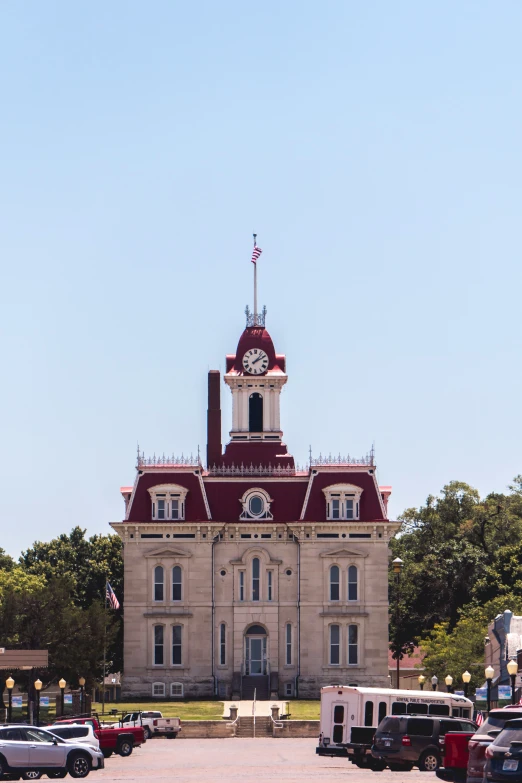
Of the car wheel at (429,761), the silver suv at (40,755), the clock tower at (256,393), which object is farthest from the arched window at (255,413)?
the silver suv at (40,755)

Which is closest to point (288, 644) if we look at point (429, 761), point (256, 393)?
point (256, 393)

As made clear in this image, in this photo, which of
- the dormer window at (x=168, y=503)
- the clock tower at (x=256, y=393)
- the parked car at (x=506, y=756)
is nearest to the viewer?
the parked car at (x=506, y=756)

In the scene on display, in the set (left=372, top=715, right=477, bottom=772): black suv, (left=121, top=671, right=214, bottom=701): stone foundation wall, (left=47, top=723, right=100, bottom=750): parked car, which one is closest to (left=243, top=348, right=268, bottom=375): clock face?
(left=121, top=671, right=214, bottom=701): stone foundation wall

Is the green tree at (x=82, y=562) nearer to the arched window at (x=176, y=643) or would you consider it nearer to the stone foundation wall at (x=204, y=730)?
the arched window at (x=176, y=643)

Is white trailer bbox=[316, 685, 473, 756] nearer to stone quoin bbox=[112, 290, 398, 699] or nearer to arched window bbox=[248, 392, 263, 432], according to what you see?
stone quoin bbox=[112, 290, 398, 699]

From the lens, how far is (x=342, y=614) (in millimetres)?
93812

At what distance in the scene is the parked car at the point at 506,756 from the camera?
92.6ft

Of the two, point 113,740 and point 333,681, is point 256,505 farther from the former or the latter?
point 113,740

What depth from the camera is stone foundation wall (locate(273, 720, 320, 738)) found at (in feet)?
235

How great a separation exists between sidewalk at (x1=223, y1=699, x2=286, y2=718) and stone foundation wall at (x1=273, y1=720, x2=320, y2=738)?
4794 millimetres

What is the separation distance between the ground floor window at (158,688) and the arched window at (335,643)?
1026cm

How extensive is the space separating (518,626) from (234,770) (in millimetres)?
23621

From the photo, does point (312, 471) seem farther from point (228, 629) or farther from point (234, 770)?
point (234, 770)

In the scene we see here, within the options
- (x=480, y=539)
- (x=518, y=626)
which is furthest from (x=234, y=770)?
(x=480, y=539)
